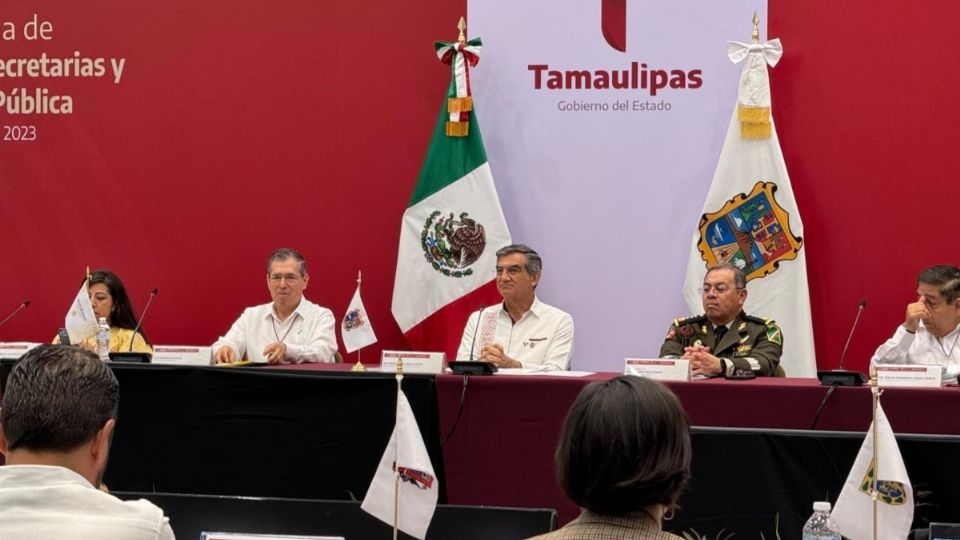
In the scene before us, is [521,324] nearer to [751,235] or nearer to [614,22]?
[751,235]

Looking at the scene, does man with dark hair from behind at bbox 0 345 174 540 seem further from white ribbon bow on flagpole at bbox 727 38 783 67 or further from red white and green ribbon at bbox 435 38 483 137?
white ribbon bow on flagpole at bbox 727 38 783 67

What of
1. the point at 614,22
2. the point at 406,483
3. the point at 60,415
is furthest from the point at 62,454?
the point at 614,22

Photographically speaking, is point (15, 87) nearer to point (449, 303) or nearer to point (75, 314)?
point (75, 314)

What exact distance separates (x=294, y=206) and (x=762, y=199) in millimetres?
2314

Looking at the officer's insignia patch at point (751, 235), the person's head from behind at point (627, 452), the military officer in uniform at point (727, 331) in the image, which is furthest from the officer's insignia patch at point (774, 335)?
the person's head from behind at point (627, 452)

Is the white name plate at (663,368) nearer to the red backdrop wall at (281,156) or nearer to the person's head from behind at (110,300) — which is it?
the red backdrop wall at (281,156)

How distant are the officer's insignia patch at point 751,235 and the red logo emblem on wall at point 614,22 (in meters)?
0.91

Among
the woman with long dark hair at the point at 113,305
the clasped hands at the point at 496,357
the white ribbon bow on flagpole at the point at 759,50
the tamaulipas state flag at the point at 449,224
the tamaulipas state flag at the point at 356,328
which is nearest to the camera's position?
the clasped hands at the point at 496,357

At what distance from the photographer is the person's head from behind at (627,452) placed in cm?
164

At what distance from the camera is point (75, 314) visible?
4.97 metres

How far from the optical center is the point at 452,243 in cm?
589

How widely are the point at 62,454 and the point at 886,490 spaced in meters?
2.08

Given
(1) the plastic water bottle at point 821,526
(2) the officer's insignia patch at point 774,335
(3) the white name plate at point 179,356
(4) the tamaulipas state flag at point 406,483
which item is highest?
(2) the officer's insignia patch at point 774,335

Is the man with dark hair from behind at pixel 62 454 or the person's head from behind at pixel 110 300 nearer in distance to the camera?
the man with dark hair from behind at pixel 62 454
